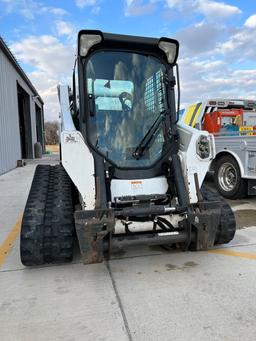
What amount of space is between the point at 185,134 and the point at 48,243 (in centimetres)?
212

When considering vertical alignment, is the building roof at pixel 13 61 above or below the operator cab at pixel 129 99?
above

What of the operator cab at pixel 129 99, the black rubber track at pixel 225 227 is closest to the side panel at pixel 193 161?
the operator cab at pixel 129 99

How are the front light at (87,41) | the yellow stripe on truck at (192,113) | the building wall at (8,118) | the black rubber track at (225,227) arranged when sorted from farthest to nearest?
the building wall at (8,118) < the yellow stripe on truck at (192,113) < the black rubber track at (225,227) < the front light at (87,41)

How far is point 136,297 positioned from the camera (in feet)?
10.4

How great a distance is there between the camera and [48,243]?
3664 mm

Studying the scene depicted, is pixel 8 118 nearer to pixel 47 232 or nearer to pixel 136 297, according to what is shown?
pixel 47 232

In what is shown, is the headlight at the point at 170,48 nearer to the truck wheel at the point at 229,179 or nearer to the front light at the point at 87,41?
the front light at the point at 87,41

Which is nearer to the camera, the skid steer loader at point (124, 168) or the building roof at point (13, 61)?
the skid steer loader at point (124, 168)

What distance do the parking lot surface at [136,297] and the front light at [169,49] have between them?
8.24ft

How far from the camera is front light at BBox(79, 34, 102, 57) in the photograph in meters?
3.73

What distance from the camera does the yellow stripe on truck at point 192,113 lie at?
31.4 ft

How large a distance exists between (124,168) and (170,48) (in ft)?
5.29

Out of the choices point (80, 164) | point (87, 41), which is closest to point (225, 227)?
point (80, 164)

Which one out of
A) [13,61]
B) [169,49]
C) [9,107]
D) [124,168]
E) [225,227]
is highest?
[13,61]
